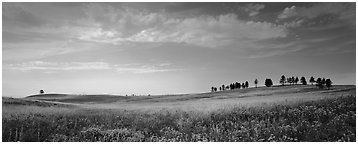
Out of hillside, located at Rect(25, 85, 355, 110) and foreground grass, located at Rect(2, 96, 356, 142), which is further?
hillside, located at Rect(25, 85, 355, 110)

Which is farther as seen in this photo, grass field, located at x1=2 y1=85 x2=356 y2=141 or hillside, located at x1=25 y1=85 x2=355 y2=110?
hillside, located at x1=25 y1=85 x2=355 y2=110

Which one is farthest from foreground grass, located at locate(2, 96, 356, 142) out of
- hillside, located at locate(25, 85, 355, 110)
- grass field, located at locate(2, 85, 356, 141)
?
hillside, located at locate(25, 85, 355, 110)

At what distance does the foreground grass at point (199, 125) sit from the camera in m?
7.28

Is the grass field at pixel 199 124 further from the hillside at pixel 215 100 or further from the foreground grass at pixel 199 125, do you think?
the hillside at pixel 215 100

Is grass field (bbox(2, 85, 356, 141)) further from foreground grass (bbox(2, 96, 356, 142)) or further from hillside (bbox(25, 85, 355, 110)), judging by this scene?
hillside (bbox(25, 85, 355, 110))

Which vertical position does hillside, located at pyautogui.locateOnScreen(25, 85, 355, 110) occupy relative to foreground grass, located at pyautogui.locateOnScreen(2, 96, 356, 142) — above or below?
above

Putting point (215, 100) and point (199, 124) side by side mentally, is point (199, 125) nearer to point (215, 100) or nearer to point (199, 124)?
point (199, 124)


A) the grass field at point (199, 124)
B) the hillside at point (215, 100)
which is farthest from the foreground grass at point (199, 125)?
the hillside at point (215, 100)

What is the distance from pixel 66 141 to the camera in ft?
23.9

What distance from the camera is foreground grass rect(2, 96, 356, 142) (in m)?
7.28

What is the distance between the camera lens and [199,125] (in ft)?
26.3

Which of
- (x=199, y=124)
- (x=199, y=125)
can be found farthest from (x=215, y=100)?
(x=199, y=125)

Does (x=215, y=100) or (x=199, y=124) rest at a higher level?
(x=215, y=100)

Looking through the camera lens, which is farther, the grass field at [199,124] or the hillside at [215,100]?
the hillside at [215,100]
